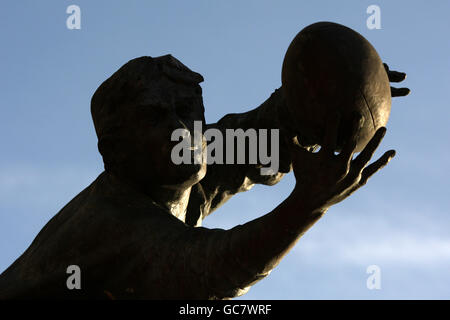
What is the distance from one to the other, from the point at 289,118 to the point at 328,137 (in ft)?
4.82

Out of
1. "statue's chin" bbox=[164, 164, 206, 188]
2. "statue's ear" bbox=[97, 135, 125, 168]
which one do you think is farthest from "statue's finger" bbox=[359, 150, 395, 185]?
"statue's ear" bbox=[97, 135, 125, 168]

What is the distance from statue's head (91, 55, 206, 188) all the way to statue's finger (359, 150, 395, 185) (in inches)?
57.5

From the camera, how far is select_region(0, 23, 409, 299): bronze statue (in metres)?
5.66

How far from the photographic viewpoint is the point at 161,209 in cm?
678

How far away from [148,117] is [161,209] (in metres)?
0.68

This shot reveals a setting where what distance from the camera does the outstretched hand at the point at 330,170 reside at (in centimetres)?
559

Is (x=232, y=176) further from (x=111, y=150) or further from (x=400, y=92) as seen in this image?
(x=400, y=92)

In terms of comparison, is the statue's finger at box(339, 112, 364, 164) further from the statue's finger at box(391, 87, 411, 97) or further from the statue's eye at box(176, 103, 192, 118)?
the statue's eye at box(176, 103, 192, 118)

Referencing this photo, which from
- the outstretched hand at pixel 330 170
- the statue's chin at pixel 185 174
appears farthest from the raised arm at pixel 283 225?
the statue's chin at pixel 185 174

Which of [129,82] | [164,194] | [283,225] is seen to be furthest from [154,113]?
[283,225]
